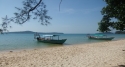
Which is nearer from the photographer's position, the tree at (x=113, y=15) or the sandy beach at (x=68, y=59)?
the tree at (x=113, y=15)

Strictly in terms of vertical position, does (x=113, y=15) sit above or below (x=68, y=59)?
above

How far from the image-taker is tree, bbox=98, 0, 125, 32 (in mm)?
6182

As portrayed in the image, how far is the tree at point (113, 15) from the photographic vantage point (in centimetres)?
618

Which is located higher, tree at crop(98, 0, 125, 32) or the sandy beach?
tree at crop(98, 0, 125, 32)

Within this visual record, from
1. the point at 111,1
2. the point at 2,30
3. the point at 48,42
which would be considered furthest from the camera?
the point at 48,42

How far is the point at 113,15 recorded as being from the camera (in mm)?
6703

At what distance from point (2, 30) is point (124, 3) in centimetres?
511

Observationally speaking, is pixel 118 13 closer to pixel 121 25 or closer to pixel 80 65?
pixel 121 25

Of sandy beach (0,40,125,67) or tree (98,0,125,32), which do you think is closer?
tree (98,0,125,32)

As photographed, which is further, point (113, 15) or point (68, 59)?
point (68, 59)

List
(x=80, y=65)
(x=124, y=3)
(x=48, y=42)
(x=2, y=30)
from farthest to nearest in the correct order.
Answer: (x=48, y=42), (x=80, y=65), (x=124, y=3), (x=2, y=30)

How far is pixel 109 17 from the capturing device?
7.02 metres

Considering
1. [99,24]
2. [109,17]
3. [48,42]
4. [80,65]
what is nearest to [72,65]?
[80,65]

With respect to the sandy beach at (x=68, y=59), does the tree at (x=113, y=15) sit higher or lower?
higher
